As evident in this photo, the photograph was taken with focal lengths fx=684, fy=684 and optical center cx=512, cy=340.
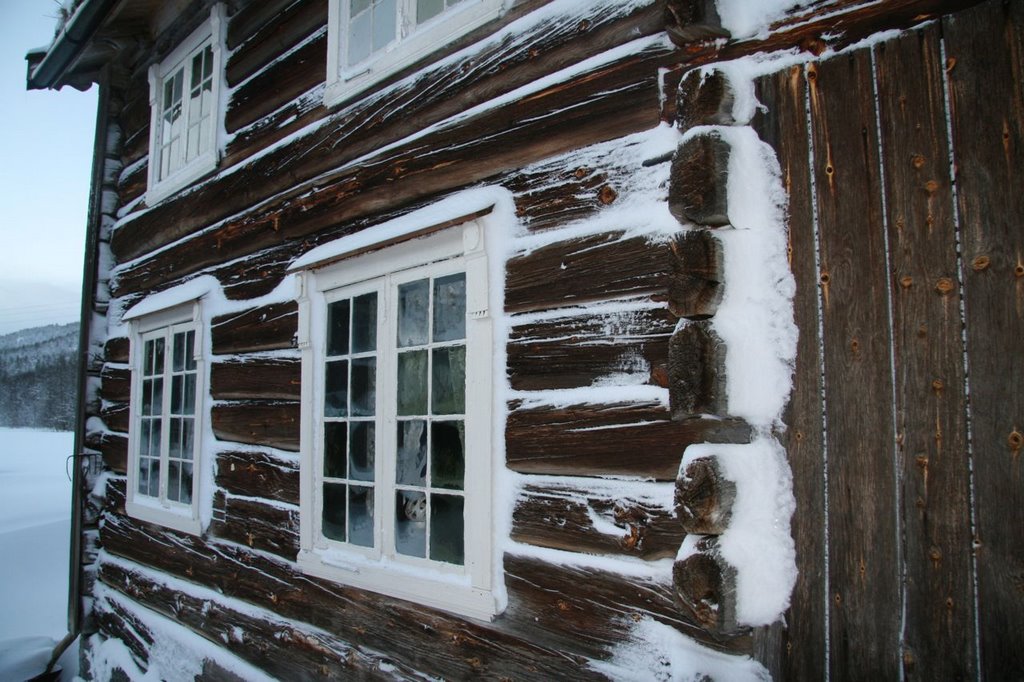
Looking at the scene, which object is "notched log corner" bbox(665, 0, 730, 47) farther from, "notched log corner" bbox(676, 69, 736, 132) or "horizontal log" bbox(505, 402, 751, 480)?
"horizontal log" bbox(505, 402, 751, 480)

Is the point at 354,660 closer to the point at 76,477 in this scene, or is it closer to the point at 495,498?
the point at 495,498

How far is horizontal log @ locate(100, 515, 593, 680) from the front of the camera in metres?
2.81

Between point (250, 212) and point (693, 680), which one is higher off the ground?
point (250, 212)

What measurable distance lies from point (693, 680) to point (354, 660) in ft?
6.64

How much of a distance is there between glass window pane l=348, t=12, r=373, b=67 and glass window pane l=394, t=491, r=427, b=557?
255 centimetres

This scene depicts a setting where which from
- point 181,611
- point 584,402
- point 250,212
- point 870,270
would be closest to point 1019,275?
point 870,270

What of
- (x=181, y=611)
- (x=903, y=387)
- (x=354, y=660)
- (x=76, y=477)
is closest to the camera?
(x=903, y=387)

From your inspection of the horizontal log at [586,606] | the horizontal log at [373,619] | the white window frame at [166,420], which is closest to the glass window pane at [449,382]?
the horizontal log at [586,606]

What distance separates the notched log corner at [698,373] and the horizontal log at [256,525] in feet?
9.14

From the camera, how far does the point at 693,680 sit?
2.24 meters

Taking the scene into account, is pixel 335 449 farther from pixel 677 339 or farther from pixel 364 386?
pixel 677 339

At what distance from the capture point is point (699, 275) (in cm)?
212

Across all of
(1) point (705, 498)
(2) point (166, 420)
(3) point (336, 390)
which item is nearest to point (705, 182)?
(1) point (705, 498)

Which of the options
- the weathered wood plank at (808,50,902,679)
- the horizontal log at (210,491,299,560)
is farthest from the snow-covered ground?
the weathered wood plank at (808,50,902,679)
